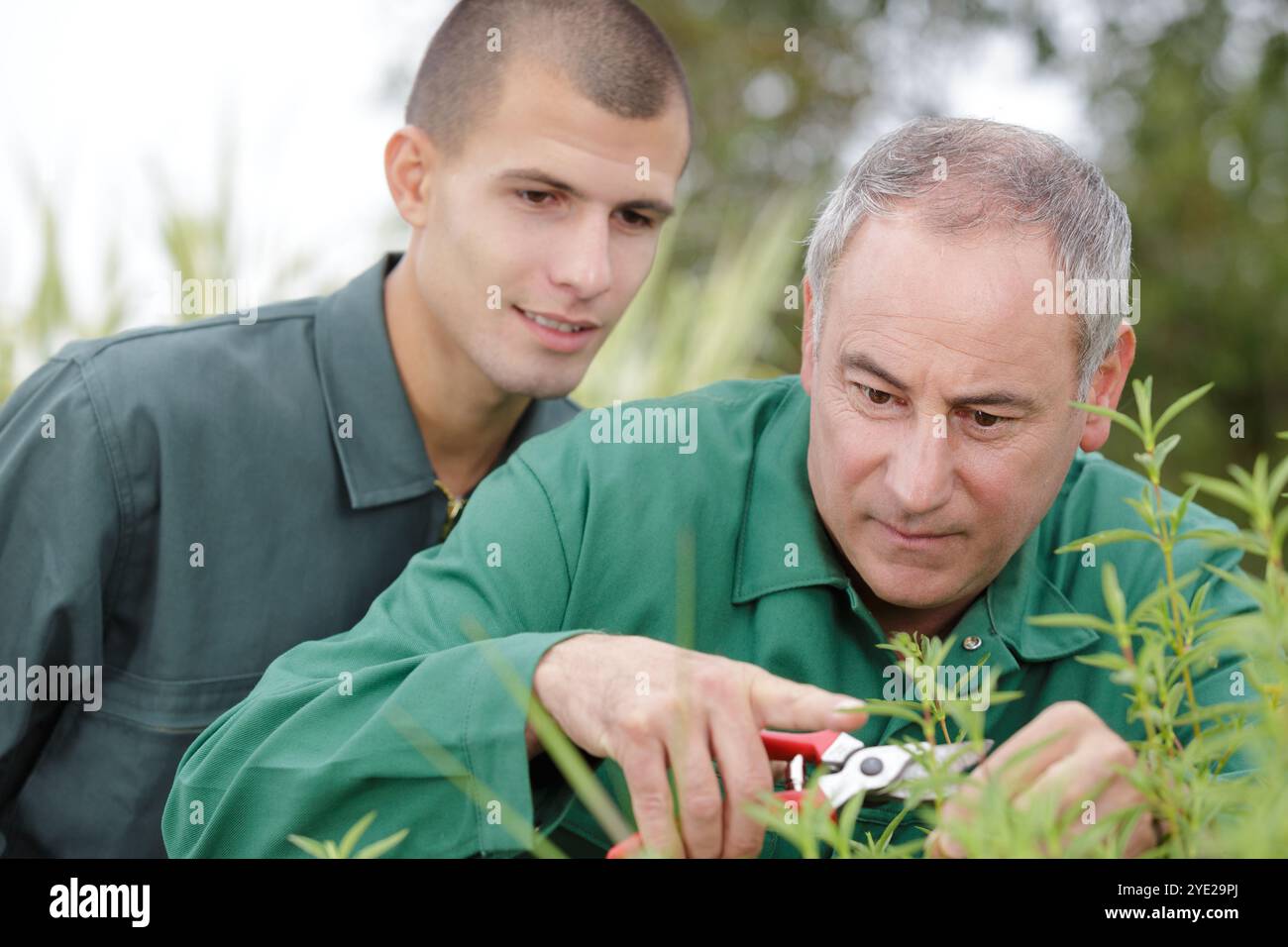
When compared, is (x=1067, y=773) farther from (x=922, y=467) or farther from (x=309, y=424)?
(x=309, y=424)

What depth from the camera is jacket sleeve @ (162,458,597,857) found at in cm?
146

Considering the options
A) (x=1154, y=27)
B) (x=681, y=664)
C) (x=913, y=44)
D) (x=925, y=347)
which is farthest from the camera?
(x=913, y=44)

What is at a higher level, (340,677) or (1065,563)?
(1065,563)

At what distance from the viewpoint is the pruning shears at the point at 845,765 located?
120 cm

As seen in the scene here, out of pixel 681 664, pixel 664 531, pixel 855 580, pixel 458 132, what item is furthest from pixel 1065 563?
pixel 458 132

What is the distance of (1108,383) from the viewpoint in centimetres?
233

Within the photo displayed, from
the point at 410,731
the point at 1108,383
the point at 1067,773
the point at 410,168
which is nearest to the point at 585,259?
the point at 410,168

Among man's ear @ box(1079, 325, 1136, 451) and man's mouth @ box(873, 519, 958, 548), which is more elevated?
man's ear @ box(1079, 325, 1136, 451)

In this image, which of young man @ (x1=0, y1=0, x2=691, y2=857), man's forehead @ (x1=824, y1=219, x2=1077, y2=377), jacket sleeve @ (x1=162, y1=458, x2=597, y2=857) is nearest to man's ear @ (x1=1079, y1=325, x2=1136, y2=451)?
man's forehead @ (x1=824, y1=219, x2=1077, y2=377)

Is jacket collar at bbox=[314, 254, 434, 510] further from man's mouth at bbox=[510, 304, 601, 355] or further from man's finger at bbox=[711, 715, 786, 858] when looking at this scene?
man's finger at bbox=[711, 715, 786, 858]

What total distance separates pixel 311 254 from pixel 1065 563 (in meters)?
3.14

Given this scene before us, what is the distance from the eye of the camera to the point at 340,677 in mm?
1694

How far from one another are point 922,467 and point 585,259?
4.16ft

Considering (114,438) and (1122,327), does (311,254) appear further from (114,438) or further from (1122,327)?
(1122,327)
